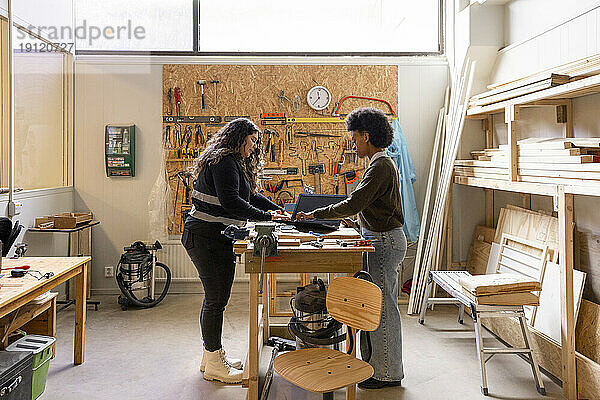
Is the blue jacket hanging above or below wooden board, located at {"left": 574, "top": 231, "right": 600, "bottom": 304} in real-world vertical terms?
above

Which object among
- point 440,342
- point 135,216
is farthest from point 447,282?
point 135,216

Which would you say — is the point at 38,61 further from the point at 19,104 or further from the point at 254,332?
the point at 254,332

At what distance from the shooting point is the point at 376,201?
3.36 meters

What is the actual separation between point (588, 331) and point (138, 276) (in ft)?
12.5

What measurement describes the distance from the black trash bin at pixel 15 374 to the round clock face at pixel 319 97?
375 centimetres

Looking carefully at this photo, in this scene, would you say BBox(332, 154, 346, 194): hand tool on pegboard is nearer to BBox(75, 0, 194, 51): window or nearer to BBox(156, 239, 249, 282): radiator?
BBox(156, 239, 249, 282): radiator

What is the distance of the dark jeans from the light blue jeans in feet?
2.80

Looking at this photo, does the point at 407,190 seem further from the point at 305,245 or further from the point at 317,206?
the point at 305,245

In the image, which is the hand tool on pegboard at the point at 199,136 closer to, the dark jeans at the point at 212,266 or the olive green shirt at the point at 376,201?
the dark jeans at the point at 212,266

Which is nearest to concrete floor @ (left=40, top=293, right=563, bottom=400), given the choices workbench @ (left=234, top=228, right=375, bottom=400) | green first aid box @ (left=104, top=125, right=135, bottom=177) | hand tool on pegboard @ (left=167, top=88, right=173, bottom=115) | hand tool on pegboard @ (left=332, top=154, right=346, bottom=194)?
workbench @ (left=234, top=228, right=375, bottom=400)

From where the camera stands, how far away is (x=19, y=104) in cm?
491

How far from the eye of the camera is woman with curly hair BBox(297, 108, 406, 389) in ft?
11.0

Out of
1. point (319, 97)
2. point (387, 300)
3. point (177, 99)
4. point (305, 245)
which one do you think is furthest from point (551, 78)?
point (177, 99)

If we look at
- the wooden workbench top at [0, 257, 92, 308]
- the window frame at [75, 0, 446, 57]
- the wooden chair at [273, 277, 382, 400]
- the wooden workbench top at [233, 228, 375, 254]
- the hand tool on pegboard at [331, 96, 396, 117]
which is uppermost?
the window frame at [75, 0, 446, 57]
